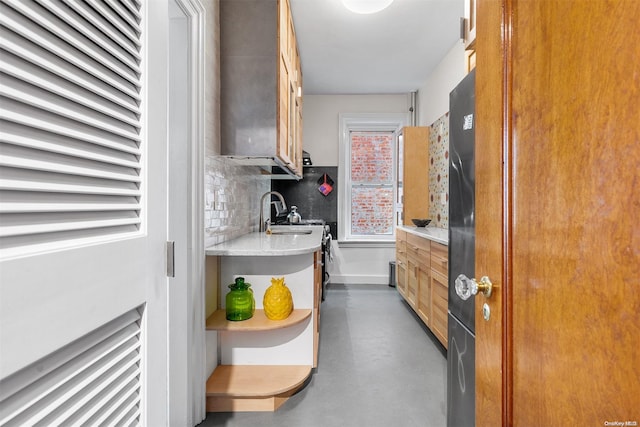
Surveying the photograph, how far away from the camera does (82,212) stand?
1.95 feet

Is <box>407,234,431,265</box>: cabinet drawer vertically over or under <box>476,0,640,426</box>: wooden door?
under

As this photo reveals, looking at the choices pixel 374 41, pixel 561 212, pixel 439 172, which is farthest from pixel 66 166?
pixel 439 172

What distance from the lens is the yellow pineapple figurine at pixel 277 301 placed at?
6.29 ft

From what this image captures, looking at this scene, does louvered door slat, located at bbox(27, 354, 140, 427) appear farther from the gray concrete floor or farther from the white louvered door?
the gray concrete floor

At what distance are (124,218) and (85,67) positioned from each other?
294mm

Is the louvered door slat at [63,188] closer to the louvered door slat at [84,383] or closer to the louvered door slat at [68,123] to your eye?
the louvered door slat at [68,123]

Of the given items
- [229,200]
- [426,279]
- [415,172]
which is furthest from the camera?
[415,172]

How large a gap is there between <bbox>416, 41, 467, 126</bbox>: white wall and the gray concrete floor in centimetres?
245

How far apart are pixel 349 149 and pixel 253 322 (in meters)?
3.71

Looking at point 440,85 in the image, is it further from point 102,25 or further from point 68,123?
point 68,123

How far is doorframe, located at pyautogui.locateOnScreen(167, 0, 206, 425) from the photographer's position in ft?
5.46

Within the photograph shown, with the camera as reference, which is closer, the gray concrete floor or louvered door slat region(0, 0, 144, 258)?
louvered door slat region(0, 0, 144, 258)

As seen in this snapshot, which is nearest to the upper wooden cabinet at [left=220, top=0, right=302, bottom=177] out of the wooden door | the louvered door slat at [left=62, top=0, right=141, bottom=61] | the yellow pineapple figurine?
the yellow pineapple figurine

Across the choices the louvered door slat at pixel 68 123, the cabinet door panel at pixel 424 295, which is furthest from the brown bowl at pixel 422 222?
the louvered door slat at pixel 68 123
